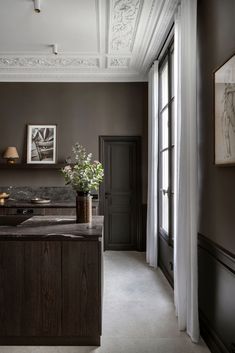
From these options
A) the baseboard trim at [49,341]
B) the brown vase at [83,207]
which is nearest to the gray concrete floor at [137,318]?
the baseboard trim at [49,341]

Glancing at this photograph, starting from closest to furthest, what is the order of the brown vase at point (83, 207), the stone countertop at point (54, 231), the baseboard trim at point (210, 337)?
the baseboard trim at point (210, 337) < the stone countertop at point (54, 231) < the brown vase at point (83, 207)

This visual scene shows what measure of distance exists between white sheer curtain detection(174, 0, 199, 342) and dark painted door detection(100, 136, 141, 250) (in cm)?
291

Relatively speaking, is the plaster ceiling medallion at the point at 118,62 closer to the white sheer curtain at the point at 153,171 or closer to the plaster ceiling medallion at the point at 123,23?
the plaster ceiling medallion at the point at 123,23

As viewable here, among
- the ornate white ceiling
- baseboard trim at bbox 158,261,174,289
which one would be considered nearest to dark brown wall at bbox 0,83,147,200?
the ornate white ceiling

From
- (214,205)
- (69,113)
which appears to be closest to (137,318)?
(214,205)

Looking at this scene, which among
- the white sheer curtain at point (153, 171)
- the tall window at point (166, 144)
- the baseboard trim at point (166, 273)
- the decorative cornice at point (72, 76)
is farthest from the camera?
the decorative cornice at point (72, 76)

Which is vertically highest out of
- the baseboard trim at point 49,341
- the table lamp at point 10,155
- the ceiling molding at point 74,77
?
the ceiling molding at point 74,77

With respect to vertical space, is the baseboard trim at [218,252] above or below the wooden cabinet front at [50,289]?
above

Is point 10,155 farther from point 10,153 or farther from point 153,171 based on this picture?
point 153,171

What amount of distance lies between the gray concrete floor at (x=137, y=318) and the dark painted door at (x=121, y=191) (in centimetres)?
119

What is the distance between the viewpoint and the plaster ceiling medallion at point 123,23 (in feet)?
10.9

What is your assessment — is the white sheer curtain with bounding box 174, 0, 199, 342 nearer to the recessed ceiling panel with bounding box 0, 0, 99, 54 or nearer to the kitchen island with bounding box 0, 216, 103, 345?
the kitchen island with bounding box 0, 216, 103, 345

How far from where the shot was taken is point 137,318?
2.92 metres

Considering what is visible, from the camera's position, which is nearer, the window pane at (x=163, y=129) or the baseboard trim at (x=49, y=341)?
the baseboard trim at (x=49, y=341)
